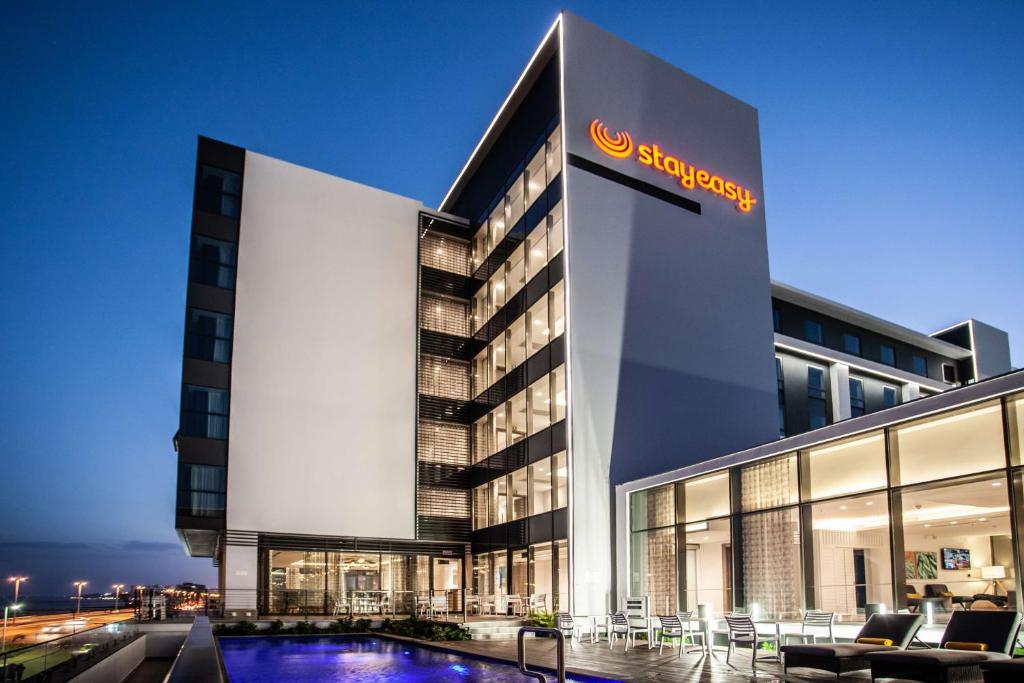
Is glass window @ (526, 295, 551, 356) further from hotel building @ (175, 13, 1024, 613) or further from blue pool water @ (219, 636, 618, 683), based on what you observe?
blue pool water @ (219, 636, 618, 683)

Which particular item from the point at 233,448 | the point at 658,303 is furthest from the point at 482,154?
the point at 233,448

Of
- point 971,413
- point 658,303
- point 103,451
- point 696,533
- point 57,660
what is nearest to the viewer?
point 57,660

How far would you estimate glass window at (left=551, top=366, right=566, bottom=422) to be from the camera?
968 inches

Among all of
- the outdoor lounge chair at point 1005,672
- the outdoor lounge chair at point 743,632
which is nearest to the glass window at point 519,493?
the outdoor lounge chair at point 743,632

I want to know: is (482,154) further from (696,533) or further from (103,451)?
(103,451)

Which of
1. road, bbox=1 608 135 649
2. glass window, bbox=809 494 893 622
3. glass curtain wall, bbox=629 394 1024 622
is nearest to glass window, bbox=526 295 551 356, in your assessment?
glass curtain wall, bbox=629 394 1024 622

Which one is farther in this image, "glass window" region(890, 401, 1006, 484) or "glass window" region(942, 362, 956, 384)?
"glass window" region(942, 362, 956, 384)

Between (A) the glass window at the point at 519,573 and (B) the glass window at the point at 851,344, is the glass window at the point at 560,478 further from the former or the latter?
(B) the glass window at the point at 851,344

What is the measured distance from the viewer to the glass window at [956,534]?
1216 cm

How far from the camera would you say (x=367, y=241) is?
3178 cm

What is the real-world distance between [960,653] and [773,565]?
7.33m

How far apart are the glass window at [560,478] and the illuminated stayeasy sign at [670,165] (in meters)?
10.1

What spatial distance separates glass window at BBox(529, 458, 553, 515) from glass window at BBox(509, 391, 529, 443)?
1419 millimetres

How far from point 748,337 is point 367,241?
14993mm
